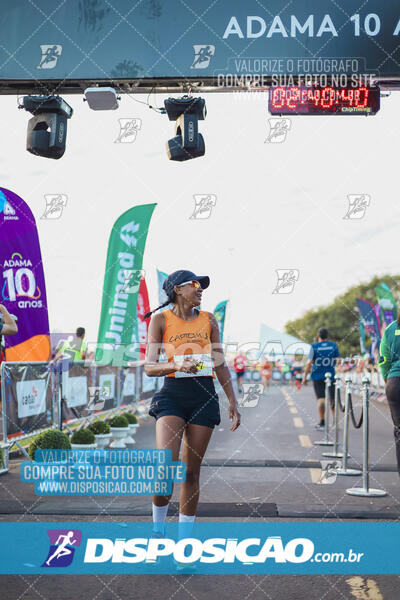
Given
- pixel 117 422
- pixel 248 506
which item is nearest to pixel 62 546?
pixel 248 506

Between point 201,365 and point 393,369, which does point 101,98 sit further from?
point 201,365

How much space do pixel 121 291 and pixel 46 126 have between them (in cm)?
437

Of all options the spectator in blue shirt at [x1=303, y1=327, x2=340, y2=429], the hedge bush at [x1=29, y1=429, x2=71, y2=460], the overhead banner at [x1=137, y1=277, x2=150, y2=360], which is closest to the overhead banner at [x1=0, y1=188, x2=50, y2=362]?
the hedge bush at [x1=29, y1=429, x2=71, y2=460]

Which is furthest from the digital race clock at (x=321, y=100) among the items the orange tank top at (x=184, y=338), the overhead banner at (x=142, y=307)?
the overhead banner at (x=142, y=307)

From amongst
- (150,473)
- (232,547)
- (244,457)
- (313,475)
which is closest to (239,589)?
(232,547)

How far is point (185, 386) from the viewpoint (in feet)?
15.2

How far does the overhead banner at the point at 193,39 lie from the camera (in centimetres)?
872

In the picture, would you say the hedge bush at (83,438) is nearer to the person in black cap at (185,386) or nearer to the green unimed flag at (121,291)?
the green unimed flag at (121,291)

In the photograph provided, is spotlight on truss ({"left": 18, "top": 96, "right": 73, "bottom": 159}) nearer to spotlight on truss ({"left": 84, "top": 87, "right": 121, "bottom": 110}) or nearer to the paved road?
spotlight on truss ({"left": 84, "top": 87, "right": 121, "bottom": 110})

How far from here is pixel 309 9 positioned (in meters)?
8.72

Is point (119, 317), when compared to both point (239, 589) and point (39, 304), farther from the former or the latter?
point (239, 589)

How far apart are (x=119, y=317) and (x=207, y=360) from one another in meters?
8.65

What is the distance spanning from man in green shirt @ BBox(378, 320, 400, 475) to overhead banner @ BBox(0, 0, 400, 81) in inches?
156

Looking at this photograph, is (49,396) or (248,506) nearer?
(248,506)
